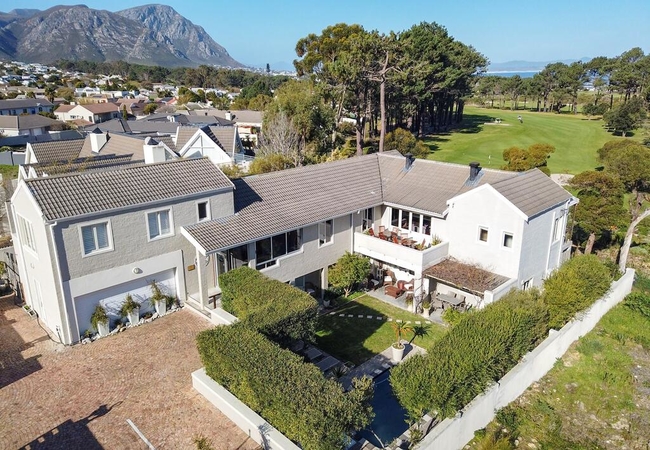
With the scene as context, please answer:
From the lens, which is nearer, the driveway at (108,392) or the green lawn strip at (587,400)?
the driveway at (108,392)

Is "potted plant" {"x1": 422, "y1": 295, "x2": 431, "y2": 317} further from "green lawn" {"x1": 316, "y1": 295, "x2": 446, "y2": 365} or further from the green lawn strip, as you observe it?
the green lawn strip

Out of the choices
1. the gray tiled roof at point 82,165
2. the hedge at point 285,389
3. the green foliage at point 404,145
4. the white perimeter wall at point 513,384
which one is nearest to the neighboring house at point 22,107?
the gray tiled roof at point 82,165

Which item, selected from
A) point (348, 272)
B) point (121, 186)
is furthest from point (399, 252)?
point (121, 186)

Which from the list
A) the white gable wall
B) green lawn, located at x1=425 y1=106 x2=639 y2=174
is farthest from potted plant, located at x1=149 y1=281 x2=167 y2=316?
Result: green lawn, located at x1=425 y1=106 x2=639 y2=174

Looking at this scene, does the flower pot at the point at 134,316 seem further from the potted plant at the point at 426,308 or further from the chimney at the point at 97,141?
the chimney at the point at 97,141

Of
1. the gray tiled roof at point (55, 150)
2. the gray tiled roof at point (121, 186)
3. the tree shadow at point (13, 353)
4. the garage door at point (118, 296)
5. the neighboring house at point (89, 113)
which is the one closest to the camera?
the tree shadow at point (13, 353)
